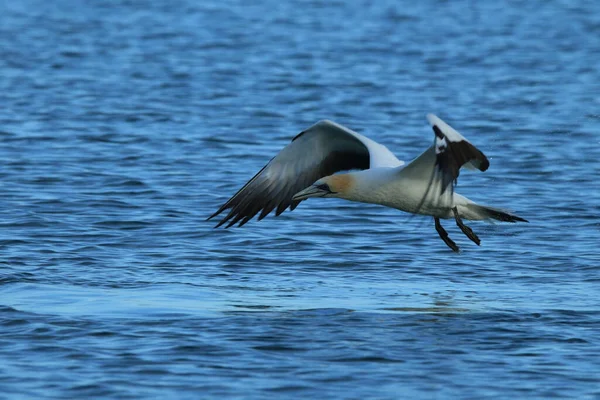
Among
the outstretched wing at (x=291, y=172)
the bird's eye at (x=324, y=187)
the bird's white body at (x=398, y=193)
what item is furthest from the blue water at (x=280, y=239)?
the bird's eye at (x=324, y=187)

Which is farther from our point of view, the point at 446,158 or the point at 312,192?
the point at 312,192

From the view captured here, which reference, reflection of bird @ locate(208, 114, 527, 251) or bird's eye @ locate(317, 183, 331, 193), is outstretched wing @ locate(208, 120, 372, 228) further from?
bird's eye @ locate(317, 183, 331, 193)

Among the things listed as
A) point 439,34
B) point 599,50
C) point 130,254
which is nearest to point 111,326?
point 130,254

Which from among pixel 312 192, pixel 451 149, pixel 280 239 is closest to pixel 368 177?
pixel 312 192

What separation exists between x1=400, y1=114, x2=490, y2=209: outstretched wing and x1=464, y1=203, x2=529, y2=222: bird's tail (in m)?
0.46

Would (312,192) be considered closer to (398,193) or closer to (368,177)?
(368,177)

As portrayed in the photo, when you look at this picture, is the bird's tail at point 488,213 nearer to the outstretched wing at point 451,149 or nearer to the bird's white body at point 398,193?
the bird's white body at point 398,193

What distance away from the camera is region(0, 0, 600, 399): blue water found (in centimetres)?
870

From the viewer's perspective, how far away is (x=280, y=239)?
1270 centimetres

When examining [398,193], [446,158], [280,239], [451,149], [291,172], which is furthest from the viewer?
[280,239]

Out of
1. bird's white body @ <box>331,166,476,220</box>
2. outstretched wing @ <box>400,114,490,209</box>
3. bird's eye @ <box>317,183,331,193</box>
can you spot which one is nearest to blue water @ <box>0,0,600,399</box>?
bird's white body @ <box>331,166,476,220</box>

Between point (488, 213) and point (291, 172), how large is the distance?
1.87m

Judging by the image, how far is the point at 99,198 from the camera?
47.5ft

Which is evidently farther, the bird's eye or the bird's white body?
the bird's eye
